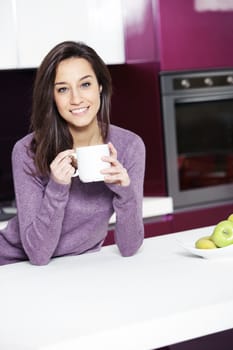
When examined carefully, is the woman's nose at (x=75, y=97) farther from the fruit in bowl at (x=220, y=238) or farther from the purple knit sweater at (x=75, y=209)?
the fruit in bowl at (x=220, y=238)

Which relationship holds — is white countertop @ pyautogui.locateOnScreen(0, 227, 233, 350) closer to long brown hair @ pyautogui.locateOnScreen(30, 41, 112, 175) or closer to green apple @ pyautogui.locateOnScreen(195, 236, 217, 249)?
green apple @ pyautogui.locateOnScreen(195, 236, 217, 249)

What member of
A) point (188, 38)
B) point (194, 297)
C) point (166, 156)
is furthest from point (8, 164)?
point (194, 297)

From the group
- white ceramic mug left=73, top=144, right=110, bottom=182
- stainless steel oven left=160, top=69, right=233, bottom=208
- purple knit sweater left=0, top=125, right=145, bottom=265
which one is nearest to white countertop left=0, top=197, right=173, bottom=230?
stainless steel oven left=160, top=69, right=233, bottom=208

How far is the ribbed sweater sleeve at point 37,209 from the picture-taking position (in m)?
1.56

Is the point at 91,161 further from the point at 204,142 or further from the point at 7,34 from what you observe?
the point at 204,142

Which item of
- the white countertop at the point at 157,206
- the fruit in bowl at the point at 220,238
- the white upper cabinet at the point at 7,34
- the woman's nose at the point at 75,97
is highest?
the white upper cabinet at the point at 7,34

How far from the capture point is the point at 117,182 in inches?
61.9

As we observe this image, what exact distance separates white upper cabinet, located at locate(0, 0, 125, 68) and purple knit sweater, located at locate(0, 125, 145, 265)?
1.04 meters

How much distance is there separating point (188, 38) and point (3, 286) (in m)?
1.77

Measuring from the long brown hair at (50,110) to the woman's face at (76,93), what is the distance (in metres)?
0.02

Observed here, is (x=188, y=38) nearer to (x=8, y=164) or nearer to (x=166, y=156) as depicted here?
(x=166, y=156)

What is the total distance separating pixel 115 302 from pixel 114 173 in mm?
402

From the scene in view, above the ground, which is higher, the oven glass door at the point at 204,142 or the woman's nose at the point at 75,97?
the woman's nose at the point at 75,97

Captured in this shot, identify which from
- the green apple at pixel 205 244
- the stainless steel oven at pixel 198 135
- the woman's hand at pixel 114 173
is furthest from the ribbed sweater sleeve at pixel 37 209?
the stainless steel oven at pixel 198 135
